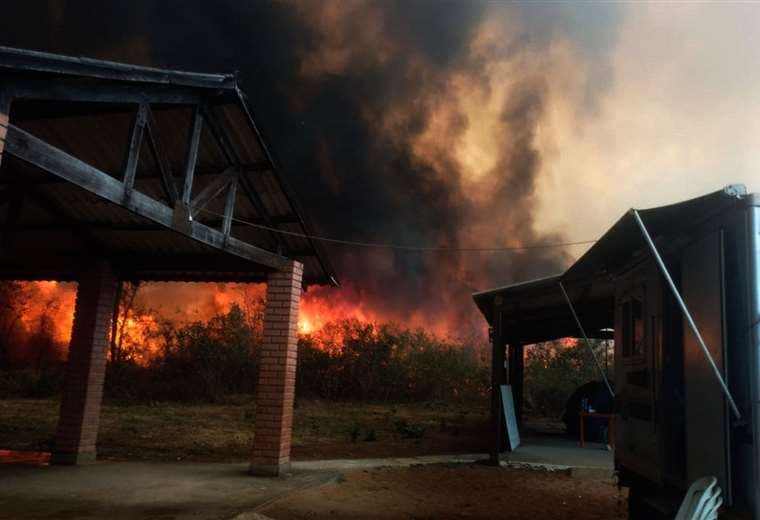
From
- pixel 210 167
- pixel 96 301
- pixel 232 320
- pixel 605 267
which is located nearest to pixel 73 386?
pixel 96 301

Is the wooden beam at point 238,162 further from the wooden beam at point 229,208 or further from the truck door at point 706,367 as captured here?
the truck door at point 706,367

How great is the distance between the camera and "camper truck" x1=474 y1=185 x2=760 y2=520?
139 inches

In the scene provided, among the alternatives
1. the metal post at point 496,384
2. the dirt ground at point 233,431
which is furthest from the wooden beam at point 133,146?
the metal post at point 496,384

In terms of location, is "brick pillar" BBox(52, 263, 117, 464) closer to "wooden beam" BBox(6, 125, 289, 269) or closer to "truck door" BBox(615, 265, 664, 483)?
"wooden beam" BBox(6, 125, 289, 269)

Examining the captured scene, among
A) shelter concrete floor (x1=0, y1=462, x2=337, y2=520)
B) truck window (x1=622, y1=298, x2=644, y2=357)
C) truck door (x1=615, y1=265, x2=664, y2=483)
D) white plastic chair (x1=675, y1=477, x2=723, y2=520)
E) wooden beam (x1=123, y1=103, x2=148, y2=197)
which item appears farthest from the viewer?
shelter concrete floor (x1=0, y1=462, x2=337, y2=520)

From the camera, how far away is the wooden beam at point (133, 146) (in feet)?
18.2

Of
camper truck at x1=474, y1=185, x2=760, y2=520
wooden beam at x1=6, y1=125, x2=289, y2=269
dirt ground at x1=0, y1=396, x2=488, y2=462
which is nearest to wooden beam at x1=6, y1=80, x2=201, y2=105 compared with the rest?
wooden beam at x1=6, y1=125, x2=289, y2=269

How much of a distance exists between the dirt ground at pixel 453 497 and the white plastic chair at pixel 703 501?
3859 millimetres

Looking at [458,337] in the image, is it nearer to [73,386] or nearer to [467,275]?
[467,275]

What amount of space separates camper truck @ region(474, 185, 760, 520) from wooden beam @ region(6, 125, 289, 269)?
411cm

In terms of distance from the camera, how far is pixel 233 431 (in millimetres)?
15305

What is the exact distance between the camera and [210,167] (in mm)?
7898

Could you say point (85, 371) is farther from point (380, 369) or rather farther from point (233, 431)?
point (380, 369)

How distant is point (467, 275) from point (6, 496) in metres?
30.8
